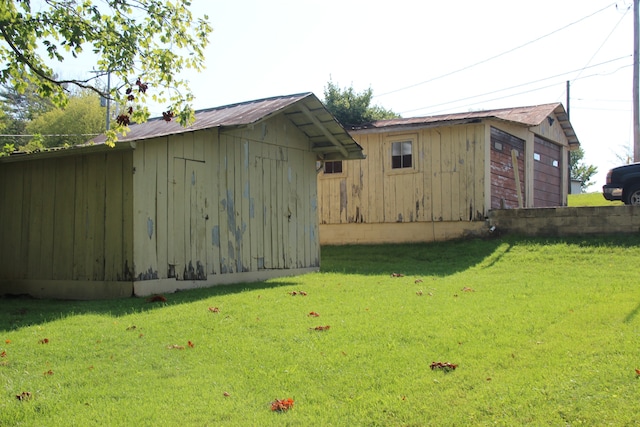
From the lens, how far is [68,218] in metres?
10.4

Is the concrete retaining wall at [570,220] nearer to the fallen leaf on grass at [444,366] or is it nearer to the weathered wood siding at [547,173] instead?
the weathered wood siding at [547,173]

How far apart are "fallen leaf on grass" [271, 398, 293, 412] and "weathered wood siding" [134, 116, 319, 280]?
19.1 feet

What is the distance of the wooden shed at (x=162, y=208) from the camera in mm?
9734

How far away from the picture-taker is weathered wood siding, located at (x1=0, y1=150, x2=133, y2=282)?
9.71 metres

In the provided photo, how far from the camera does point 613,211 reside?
13250 mm

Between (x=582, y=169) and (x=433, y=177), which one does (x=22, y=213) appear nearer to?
(x=433, y=177)

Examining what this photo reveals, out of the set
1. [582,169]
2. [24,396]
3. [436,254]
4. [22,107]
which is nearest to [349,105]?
[436,254]

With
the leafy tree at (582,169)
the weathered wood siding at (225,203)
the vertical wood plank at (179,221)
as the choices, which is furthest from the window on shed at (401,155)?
the leafy tree at (582,169)

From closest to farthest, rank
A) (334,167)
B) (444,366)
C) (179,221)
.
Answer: (444,366) < (179,221) < (334,167)

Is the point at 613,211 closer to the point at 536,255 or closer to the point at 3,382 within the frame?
the point at 536,255

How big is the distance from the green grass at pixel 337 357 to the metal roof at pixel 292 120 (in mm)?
3674

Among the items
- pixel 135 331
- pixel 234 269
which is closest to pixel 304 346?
pixel 135 331

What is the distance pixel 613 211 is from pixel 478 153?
155 inches

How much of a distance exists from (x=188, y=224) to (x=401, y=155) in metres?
8.48
